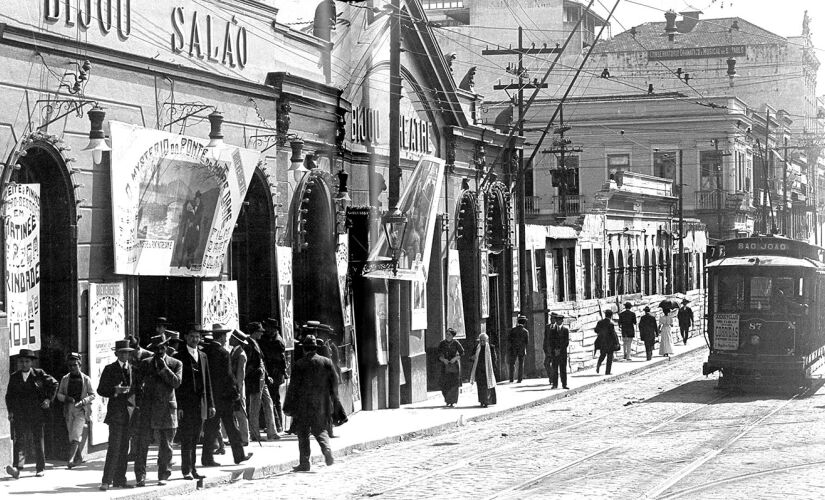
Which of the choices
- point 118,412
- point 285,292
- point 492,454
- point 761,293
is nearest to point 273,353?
point 285,292

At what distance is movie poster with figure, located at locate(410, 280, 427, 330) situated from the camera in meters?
26.1

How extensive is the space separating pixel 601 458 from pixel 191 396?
5.29 metres

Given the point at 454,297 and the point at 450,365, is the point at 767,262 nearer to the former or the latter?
the point at 454,297

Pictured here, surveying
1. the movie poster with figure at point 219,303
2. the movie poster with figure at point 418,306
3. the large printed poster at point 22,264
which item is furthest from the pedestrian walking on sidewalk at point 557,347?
the large printed poster at point 22,264

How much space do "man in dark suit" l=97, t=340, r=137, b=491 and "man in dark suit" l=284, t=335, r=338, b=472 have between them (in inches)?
86.3

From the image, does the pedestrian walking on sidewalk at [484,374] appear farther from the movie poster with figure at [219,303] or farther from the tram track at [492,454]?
the movie poster with figure at [219,303]

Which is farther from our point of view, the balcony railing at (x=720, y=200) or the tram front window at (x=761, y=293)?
the balcony railing at (x=720, y=200)

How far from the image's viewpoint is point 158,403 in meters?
14.1

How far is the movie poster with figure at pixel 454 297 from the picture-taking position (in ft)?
92.7

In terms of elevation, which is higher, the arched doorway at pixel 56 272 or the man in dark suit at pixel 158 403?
the arched doorway at pixel 56 272

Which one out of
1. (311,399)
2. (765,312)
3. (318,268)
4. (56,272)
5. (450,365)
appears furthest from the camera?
(765,312)

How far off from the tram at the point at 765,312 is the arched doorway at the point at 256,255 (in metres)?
10.5

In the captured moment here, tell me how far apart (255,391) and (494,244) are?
1524 cm

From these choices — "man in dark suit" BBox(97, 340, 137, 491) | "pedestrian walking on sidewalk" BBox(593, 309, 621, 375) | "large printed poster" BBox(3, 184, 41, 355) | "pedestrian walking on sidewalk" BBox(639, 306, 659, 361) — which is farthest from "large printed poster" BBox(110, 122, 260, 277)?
"pedestrian walking on sidewalk" BBox(639, 306, 659, 361)
